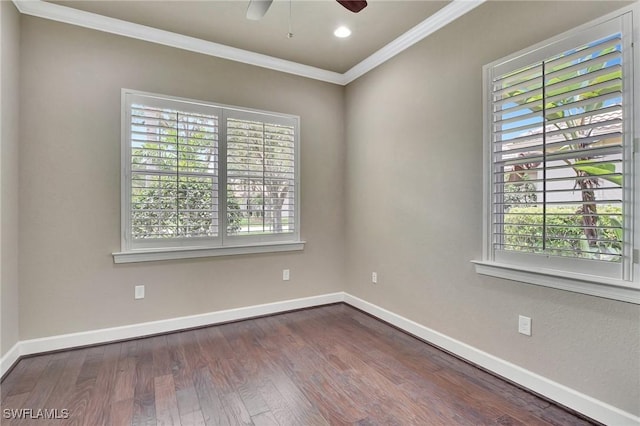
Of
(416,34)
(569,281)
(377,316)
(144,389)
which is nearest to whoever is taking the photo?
(569,281)

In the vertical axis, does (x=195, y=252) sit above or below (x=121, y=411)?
above

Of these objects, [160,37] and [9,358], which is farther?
[160,37]

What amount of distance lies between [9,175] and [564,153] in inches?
154

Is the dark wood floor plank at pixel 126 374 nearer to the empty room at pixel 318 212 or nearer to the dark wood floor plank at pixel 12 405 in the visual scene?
the empty room at pixel 318 212

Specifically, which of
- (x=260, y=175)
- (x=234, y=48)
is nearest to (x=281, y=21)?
(x=234, y=48)

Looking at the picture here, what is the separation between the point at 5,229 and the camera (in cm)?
233

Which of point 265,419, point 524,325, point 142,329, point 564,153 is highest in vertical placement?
point 564,153

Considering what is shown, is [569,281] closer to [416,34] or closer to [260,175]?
[416,34]

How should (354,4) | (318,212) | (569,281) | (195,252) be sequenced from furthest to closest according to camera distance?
(318,212), (195,252), (569,281), (354,4)

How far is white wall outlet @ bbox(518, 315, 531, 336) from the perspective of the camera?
2135 mm

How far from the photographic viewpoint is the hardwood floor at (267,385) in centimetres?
188

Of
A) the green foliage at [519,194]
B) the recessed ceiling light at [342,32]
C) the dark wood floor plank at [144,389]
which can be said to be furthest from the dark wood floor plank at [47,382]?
the recessed ceiling light at [342,32]

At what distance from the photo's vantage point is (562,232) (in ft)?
6.51

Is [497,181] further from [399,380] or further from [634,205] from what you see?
[399,380]
